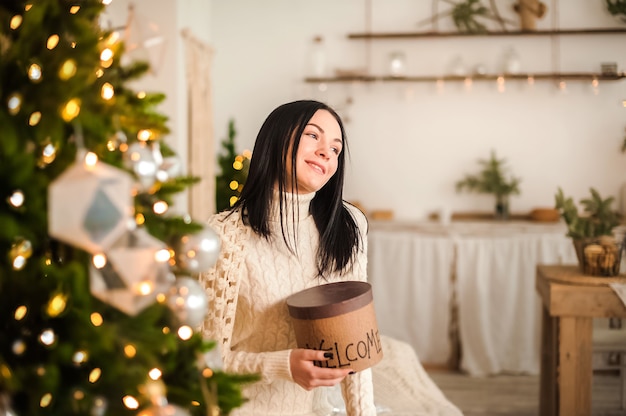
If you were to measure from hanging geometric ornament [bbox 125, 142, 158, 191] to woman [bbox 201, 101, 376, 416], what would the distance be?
0.59 meters

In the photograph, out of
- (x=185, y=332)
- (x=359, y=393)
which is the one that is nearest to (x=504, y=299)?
(x=359, y=393)

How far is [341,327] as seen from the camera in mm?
1252

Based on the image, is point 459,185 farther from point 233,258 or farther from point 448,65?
point 233,258

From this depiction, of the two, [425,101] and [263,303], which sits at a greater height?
[425,101]

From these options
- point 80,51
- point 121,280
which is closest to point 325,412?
point 121,280

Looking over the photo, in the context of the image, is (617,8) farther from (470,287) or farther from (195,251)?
(195,251)

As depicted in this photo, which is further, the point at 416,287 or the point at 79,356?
the point at 416,287

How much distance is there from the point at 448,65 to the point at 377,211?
1.15m

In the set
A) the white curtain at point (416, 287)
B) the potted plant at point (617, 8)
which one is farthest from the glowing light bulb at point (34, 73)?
the potted plant at point (617, 8)

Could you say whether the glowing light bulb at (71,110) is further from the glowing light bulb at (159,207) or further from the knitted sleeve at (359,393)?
the knitted sleeve at (359,393)

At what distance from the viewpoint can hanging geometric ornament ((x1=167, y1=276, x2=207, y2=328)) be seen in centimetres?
83

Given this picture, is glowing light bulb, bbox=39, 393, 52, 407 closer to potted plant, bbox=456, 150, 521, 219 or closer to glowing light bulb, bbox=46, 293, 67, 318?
glowing light bulb, bbox=46, 293, 67, 318

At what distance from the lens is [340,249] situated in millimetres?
1524

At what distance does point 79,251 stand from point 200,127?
3547 millimetres
